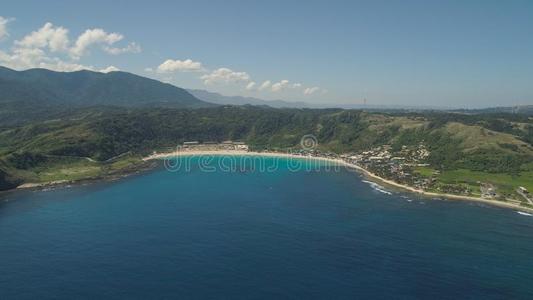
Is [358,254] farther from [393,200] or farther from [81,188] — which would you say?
A: [81,188]

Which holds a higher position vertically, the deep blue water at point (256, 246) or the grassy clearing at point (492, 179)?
the grassy clearing at point (492, 179)

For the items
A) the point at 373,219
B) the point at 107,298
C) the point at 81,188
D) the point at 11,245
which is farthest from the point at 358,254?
the point at 81,188

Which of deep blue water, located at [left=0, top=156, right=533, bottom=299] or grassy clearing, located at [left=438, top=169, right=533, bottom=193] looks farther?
grassy clearing, located at [left=438, top=169, right=533, bottom=193]

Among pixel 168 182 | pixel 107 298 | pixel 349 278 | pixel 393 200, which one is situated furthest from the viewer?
pixel 168 182

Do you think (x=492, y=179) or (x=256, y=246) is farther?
(x=492, y=179)

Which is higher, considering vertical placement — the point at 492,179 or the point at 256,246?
the point at 492,179

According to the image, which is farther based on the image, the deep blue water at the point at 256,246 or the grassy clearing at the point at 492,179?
the grassy clearing at the point at 492,179

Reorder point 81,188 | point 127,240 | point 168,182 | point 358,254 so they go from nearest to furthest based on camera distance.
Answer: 1. point 358,254
2. point 127,240
3. point 81,188
4. point 168,182

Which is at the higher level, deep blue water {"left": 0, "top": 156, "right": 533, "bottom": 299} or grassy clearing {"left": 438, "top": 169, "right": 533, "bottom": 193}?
grassy clearing {"left": 438, "top": 169, "right": 533, "bottom": 193}
